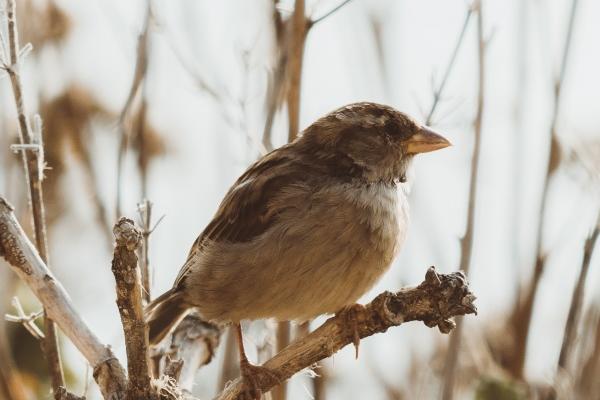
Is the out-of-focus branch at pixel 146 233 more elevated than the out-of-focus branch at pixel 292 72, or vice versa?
the out-of-focus branch at pixel 292 72

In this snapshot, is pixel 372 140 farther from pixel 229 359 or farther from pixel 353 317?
pixel 229 359

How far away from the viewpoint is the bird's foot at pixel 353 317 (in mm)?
3232

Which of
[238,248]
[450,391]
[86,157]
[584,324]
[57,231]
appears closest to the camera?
[450,391]

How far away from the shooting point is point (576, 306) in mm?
3740

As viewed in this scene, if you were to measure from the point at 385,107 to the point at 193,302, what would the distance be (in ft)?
4.11

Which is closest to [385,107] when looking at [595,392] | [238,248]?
[238,248]

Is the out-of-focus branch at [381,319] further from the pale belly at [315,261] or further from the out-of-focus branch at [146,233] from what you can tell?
the out-of-focus branch at [146,233]

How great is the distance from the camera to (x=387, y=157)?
13.4 feet

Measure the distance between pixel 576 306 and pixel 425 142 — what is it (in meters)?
0.97

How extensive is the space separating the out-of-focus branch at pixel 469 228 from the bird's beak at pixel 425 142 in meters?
0.30

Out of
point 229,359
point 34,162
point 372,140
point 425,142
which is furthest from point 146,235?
point 425,142

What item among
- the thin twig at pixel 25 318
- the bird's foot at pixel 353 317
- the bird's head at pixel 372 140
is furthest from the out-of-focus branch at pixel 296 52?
the thin twig at pixel 25 318

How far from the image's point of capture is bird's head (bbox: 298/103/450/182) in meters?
4.06

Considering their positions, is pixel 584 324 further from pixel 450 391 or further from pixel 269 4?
pixel 269 4
